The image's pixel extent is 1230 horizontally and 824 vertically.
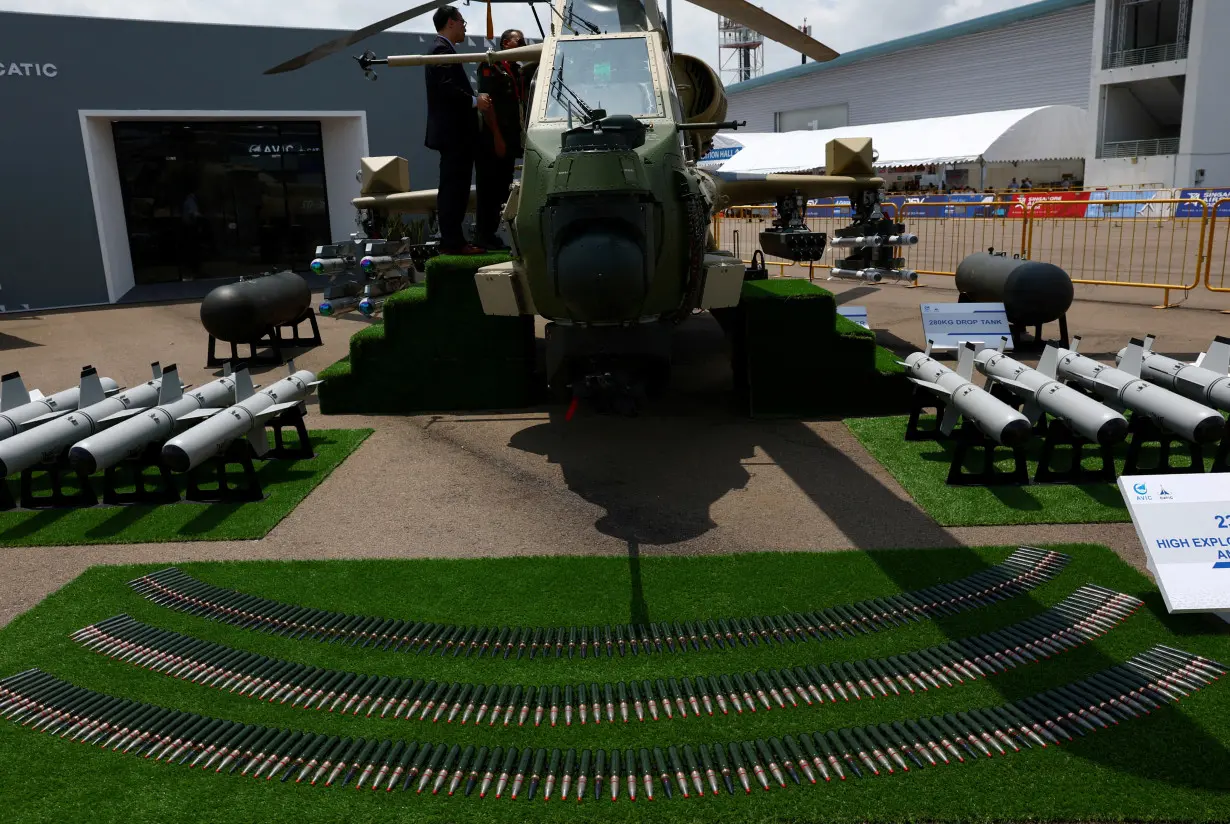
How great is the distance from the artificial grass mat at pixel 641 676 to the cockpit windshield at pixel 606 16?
485 cm

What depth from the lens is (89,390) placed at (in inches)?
333

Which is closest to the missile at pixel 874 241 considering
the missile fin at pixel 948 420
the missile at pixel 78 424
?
the missile fin at pixel 948 420

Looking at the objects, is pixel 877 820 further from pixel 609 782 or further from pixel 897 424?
pixel 897 424

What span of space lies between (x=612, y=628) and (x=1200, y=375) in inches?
237

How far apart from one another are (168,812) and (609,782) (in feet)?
6.14

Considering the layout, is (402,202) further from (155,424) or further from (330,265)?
(155,424)

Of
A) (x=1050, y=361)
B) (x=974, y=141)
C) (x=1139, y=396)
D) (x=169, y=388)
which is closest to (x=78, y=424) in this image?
(x=169, y=388)

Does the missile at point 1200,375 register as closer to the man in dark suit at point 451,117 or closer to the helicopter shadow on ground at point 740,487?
the helicopter shadow on ground at point 740,487

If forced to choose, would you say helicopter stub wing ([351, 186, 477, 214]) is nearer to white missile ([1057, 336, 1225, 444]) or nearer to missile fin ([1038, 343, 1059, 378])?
missile fin ([1038, 343, 1059, 378])

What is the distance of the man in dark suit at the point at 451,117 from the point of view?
953 centimetres

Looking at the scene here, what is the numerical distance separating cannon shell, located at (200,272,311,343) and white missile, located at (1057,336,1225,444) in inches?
404

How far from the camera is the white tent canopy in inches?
2222

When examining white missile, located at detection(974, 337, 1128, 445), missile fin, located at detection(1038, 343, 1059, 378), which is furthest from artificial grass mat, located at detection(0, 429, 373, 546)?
missile fin, located at detection(1038, 343, 1059, 378)

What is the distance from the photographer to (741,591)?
5.57m
